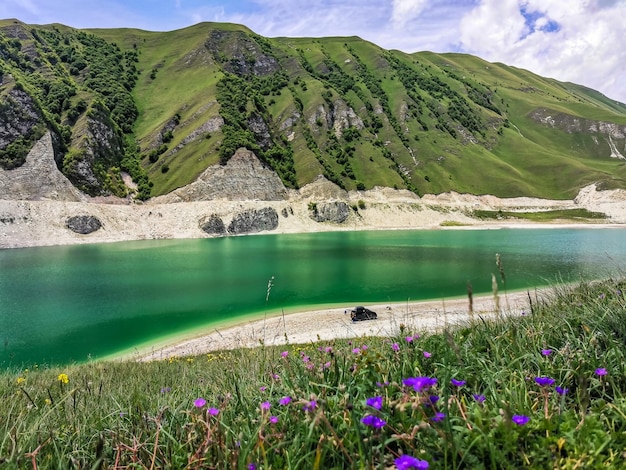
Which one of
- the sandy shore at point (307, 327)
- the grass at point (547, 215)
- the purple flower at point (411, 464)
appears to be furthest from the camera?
the grass at point (547, 215)

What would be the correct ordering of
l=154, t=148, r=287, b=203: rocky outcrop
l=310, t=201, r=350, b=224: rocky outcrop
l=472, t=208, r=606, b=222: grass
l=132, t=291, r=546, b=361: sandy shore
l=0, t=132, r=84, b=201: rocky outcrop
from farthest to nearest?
l=472, t=208, r=606, b=222: grass
l=310, t=201, r=350, b=224: rocky outcrop
l=154, t=148, r=287, b=203: rocky outcrop
l=0, t=132, r=84, b=201: rocky outcrop
l=132, t=291, r=546, b=361: sandy shore

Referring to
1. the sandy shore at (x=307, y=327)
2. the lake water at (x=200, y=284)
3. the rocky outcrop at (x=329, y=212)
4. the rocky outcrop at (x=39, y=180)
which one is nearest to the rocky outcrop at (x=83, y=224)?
the rocky outcrop at (x=39, y=180)

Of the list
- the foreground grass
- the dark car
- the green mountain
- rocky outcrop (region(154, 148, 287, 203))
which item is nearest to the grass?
the green mountain

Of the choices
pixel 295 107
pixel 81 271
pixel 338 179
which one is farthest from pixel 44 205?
pixel 295 107

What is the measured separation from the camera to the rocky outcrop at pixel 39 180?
92.1 m

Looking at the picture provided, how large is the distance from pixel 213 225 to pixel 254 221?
12251 mm

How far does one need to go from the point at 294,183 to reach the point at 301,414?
129 metres

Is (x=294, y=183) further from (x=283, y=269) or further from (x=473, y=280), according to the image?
(x=473, y=280)

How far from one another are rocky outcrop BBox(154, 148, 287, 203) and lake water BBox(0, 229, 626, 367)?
4692 centimetres

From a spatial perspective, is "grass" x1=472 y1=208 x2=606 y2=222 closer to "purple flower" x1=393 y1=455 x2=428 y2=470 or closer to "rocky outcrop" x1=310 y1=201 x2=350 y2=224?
"rocky outcrop" x1=310 y1=201 x2=350 y2=224

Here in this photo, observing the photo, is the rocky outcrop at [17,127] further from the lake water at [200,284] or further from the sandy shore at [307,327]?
the sandy shore at [307,327]

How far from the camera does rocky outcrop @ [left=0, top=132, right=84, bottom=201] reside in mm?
92125

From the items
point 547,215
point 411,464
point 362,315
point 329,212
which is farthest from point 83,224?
point 547,215

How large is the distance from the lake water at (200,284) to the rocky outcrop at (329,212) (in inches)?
2111
